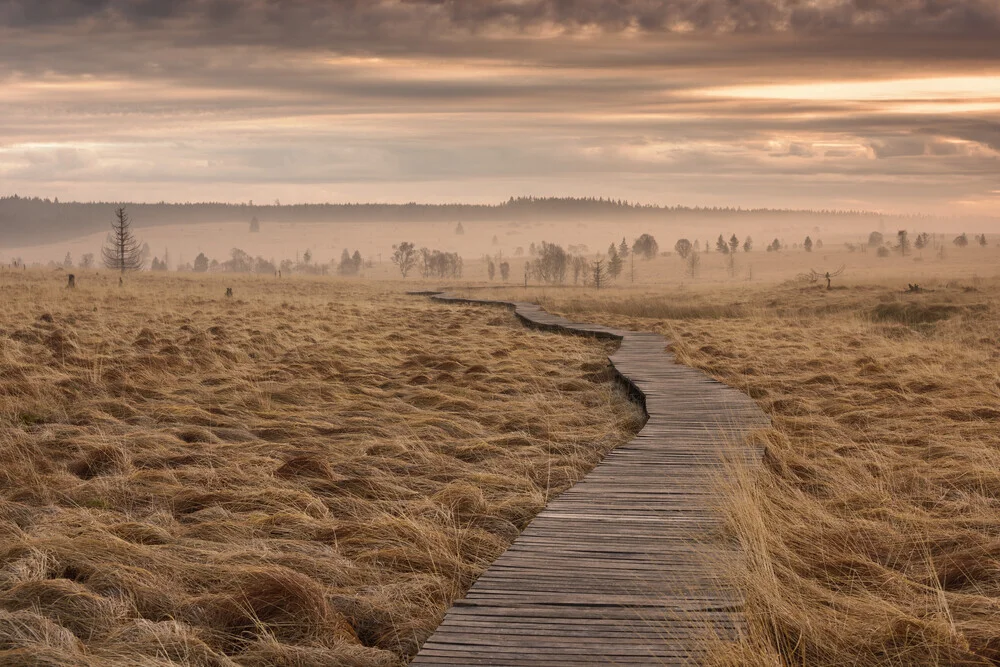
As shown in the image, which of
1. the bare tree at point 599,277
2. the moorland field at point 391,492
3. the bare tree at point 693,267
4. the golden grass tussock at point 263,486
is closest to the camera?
the moorland field at point 391,492

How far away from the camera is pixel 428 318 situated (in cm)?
2805

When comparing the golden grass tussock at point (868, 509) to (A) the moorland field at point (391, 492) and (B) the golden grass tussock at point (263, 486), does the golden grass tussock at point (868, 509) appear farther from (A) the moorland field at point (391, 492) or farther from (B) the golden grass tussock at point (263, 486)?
(B) the golden grass tussock at point (263, 486)

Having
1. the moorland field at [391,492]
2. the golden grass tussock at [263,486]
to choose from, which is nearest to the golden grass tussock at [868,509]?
the moorland field at [391,492]

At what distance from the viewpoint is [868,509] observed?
6.65 m

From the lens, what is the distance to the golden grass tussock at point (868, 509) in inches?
165

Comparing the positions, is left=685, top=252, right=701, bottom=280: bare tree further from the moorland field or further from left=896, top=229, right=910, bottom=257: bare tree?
the moorland field

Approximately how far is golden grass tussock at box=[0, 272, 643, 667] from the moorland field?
24 millimetres

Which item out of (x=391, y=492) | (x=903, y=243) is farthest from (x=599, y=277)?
(x=391, y=492)

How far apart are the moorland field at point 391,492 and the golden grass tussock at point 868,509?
25 mm

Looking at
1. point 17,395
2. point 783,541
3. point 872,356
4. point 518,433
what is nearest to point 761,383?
point 872,356

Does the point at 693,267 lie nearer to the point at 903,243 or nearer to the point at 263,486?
the point at 903,243

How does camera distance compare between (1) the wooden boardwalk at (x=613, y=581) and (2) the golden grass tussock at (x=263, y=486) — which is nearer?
(1) the wooden boardwalk at (x=613, y=581)

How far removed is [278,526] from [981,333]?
69.4 ft

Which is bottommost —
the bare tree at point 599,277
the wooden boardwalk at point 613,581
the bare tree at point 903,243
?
the bare tree at point 599,277
